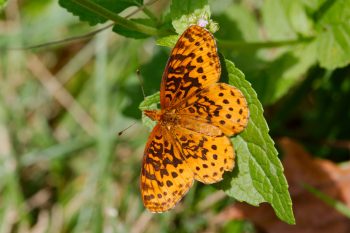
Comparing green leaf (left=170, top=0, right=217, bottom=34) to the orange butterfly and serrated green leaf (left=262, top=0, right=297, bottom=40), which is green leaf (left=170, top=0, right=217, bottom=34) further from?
serrated green leaf (left=262, top=0, right=297, bottom=40)

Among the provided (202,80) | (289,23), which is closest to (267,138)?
(202,80)

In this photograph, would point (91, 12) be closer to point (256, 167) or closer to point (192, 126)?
point (192, 126)

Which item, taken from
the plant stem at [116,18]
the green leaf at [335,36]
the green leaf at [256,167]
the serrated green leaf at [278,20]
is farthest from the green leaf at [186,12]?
the serrated green leaf at [278,20]

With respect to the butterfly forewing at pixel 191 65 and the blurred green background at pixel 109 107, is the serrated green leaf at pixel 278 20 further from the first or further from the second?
the butterfly forewing at pixel 191 65

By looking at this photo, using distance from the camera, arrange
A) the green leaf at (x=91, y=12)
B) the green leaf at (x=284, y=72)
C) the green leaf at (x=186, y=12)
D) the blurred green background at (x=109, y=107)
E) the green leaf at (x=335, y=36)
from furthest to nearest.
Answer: the blurred green background at (x=109, y=107), the green leaf at (x=284, y=72), the green leaf at (x=335, y=36), the green leaf at (x=91, y=12), the green leaf at (x=186, y=12)

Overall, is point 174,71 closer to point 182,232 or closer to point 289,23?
point 289,23

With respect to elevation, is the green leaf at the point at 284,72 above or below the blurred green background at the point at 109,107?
above

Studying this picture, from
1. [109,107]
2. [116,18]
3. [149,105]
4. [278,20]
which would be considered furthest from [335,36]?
[109,107]
